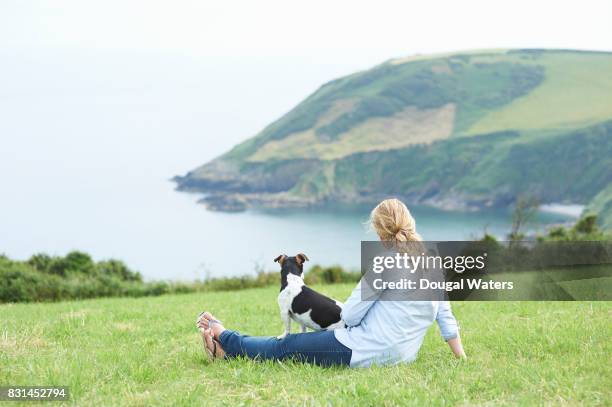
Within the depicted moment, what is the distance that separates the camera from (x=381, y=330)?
7.16 metres

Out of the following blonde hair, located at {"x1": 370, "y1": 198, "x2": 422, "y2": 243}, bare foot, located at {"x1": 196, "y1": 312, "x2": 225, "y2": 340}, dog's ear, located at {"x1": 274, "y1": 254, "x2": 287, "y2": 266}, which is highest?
blonde hair, located at {"x1": 370, "y1": 198, "x2": 422, "y2": 243}

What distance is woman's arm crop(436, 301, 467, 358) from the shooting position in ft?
24.1

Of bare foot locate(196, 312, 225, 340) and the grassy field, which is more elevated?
bare foot locate(196, 312, 225, 340)

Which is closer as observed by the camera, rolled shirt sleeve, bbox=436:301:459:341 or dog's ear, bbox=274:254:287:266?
rolled shirt sleeve, bbox=436:301:459:341

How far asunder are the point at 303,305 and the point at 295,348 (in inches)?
19.3

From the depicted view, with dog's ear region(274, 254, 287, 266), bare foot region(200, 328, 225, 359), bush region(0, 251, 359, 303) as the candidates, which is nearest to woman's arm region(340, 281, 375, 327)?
dog's ear region(274, 254, 287, 266)

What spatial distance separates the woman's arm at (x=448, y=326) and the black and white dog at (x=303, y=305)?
1.10 m

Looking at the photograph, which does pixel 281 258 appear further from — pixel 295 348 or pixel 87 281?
pixel 87 281

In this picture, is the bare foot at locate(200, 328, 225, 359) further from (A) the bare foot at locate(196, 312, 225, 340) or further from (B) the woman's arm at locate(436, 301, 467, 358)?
(B) the woman's arm at locate(436, 301, 467, 358)

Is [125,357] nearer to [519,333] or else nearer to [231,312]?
[519,333]

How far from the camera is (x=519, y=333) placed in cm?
883

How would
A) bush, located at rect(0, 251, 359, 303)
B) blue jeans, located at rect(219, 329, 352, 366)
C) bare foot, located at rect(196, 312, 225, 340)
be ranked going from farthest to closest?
bush, located at rect(0, 251, 359, 303) → bare foot, located at rect(196, 312, 225, 340) → blue jeans, located at rect(219, 329, 352, 366)

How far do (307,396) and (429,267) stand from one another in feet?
6.94

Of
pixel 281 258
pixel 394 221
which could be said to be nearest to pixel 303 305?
pixel 281 258
